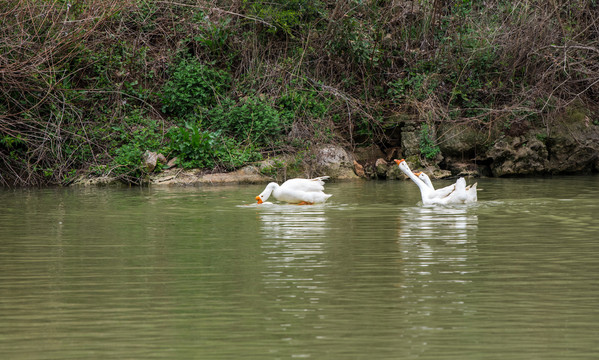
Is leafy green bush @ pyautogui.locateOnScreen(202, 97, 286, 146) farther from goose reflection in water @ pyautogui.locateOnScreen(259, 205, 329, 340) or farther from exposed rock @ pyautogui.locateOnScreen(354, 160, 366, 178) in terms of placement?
goose reflection in water @ pyautogui.locateOnScreen(259, 205, 329, 340)

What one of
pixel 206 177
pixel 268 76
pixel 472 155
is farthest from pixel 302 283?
pixel 472 155

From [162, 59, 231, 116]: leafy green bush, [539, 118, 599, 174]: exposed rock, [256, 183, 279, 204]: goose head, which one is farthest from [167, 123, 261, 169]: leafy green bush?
[539, 118, 599, 174]: exposed rock

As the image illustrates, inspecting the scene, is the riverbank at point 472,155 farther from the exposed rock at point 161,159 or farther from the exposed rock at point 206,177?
the exposed rock at point 161,159

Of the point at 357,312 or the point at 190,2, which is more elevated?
the point at 190,2

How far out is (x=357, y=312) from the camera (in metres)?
4.88

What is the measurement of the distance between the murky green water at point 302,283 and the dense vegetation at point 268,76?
5.77 m

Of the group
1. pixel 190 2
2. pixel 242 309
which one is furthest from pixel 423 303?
pixel 190 2

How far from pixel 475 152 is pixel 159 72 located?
754 cm

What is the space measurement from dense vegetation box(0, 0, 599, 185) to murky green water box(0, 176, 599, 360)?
5.77m

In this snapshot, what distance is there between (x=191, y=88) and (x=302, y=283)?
1276 centimetres

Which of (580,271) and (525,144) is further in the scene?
(525,144)

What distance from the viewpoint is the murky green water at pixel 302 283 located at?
423cm

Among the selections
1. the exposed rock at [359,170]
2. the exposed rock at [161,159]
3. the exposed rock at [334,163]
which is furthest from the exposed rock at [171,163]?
the exposed rock at [359,170]

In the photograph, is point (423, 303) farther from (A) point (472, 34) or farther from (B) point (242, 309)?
(A) point (472, 34)
